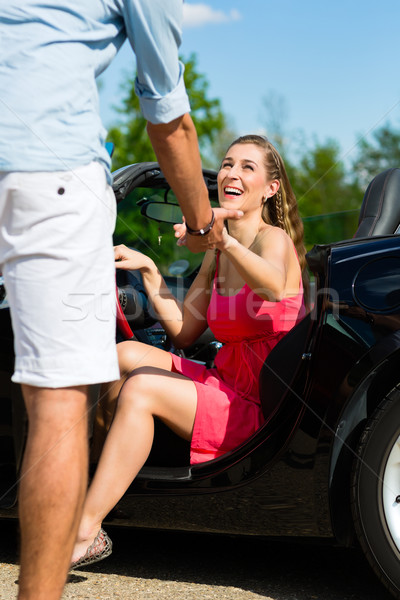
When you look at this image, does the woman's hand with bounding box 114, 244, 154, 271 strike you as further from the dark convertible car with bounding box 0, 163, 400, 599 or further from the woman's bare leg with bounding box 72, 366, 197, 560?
the dark convertible car with bounding box 0, 163, 400, 599

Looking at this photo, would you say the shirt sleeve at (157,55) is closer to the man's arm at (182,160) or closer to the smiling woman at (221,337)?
the man's arm at (182,160)

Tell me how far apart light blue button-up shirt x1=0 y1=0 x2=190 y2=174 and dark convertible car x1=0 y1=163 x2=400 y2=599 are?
816 millimetres

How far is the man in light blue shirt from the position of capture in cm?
126

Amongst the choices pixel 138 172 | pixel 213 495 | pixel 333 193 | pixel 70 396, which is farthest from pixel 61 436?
pixel 333 193

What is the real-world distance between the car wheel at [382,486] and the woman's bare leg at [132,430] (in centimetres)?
55

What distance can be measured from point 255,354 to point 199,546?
0.72 m

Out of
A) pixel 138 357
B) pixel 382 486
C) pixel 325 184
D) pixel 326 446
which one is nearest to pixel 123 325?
pixel 138 357

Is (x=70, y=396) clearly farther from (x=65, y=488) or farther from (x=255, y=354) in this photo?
(x=255, y=354)

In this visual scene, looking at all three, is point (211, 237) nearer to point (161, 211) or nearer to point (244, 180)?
point (244, 180)

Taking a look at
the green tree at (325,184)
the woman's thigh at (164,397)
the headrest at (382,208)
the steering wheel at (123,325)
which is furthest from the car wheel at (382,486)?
the green tree at (325,184)

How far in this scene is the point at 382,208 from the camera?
9.23 ft

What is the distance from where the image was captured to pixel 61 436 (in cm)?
129

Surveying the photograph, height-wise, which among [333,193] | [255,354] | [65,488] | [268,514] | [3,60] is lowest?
[268,514]

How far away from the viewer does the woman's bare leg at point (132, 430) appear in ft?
6.55
